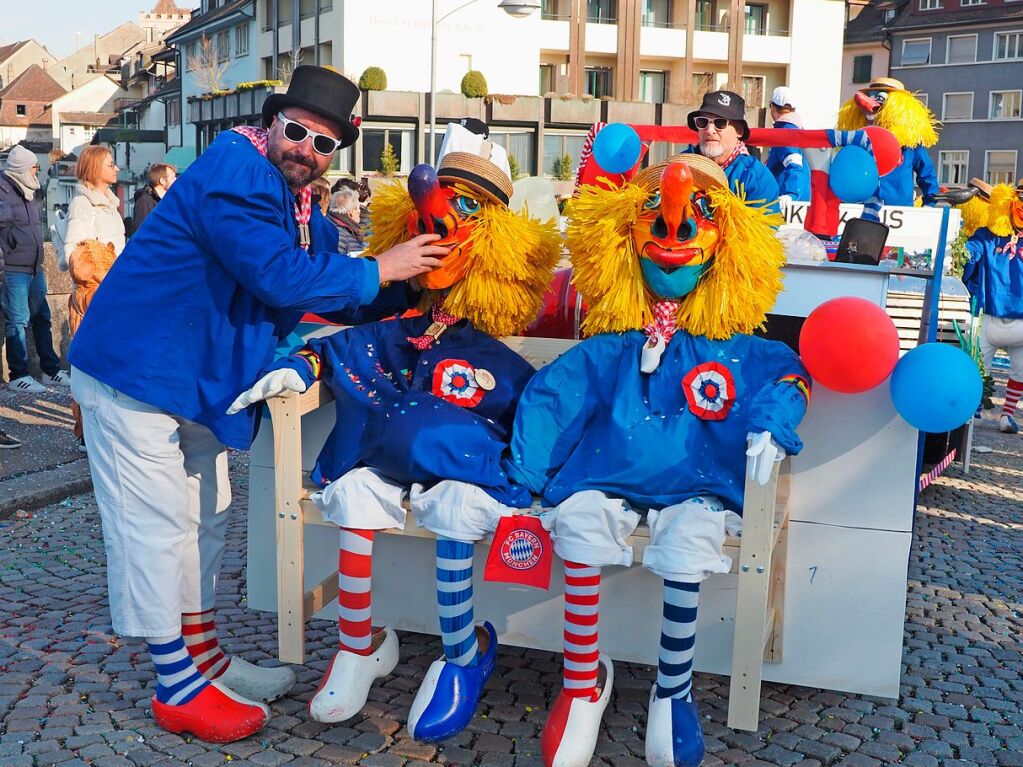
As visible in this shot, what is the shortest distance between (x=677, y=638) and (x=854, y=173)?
215cm

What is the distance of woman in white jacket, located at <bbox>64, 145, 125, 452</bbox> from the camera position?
6539 millimetres

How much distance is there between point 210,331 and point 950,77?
48.6 metres

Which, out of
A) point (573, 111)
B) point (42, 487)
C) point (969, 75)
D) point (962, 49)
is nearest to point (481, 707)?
point (42, 487)

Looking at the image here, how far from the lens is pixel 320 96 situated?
3.09m

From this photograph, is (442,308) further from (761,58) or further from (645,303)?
(761,58)

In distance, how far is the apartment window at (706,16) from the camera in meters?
42.2

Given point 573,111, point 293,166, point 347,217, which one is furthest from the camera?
point 573,111

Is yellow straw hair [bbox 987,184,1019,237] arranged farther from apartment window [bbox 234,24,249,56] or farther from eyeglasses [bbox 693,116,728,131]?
apartment window [bbox 234,24,249,56]

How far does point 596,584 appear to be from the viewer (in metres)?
3.03

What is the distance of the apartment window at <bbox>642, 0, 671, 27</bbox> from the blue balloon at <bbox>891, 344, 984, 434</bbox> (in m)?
40.6

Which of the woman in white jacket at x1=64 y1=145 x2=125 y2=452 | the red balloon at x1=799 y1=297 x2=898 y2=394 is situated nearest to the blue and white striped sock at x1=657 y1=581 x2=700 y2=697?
the red balloon at x1=799 y1=297 x2=898 y2=394

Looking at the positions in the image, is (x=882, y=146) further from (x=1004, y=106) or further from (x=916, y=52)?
(x=916, y=52)

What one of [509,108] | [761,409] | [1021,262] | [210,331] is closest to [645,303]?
[761,409]

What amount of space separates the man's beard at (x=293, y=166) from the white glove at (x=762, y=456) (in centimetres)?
146
